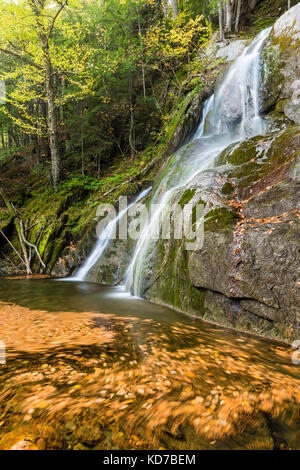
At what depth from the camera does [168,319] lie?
4.42 m

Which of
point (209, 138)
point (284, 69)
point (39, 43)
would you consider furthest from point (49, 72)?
point (284, 69)

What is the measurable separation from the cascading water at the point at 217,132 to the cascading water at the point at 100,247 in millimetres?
1649

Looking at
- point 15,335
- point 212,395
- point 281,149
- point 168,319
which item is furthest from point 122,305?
point 281,149

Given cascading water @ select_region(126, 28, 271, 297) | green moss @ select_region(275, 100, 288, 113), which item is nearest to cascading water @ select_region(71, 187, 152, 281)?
cascading water @ select_region(126, 28, 271, 297)

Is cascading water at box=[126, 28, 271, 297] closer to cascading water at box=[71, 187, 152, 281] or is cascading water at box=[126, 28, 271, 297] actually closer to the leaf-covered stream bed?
cascading water at box=[71, 187, 152, 281]

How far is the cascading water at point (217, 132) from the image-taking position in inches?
286

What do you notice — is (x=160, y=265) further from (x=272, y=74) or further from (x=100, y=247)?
(x=272, y=74)

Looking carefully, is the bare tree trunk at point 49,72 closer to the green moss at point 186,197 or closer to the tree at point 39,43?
the tree at point 39,43

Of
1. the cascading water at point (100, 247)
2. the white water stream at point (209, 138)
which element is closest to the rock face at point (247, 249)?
the white water stream at point (209, 138)

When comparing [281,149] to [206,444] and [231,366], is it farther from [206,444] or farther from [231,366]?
[206,444]

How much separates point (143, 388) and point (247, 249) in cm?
257

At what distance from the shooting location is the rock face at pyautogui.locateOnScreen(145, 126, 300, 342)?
11.4ft

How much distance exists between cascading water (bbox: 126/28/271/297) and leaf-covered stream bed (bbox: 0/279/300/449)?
11.6 feet

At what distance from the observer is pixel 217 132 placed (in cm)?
899
